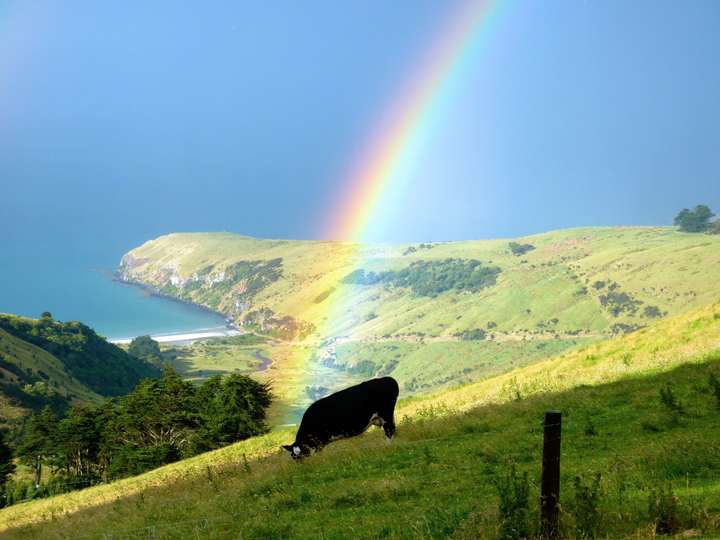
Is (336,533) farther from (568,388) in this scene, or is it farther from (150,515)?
(568,388)

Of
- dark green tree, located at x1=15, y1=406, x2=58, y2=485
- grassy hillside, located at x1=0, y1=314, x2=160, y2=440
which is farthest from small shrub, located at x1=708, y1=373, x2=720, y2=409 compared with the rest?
grassy hillside, located at x1=0, y1=314, x2=160, y2=440

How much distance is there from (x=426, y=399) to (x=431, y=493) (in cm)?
1984

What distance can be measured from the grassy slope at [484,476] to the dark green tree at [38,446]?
274 feet

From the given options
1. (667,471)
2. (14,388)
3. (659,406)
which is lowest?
(667,471)

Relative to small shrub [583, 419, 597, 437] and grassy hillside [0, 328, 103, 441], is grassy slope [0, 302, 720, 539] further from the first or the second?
grassy hillside [0, 328, 103, 441]

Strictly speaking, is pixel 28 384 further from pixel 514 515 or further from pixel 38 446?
pixel 514 515

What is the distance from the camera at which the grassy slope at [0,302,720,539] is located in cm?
739

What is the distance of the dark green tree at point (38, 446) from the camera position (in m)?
86.0

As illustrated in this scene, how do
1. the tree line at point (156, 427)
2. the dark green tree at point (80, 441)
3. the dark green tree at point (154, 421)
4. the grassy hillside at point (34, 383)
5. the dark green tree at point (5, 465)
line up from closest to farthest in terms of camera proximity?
the tree line at point (156, 427)
the dark green tree at point (154, 421)
the dark green tree at point (80, 441)
the dark green tree at point (5, 465)
the grassy hillside at point (34, 383)

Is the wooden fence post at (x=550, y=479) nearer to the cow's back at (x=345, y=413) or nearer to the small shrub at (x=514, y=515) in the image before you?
the small shrub at (x=514, y=515)

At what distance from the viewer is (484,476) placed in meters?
10.4

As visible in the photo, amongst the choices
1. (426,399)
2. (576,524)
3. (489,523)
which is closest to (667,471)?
(576,524)

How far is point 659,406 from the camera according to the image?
14078 mm

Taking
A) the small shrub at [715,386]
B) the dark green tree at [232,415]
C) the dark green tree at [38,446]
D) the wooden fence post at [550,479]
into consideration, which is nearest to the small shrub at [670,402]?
the small shrub at [715,386]
